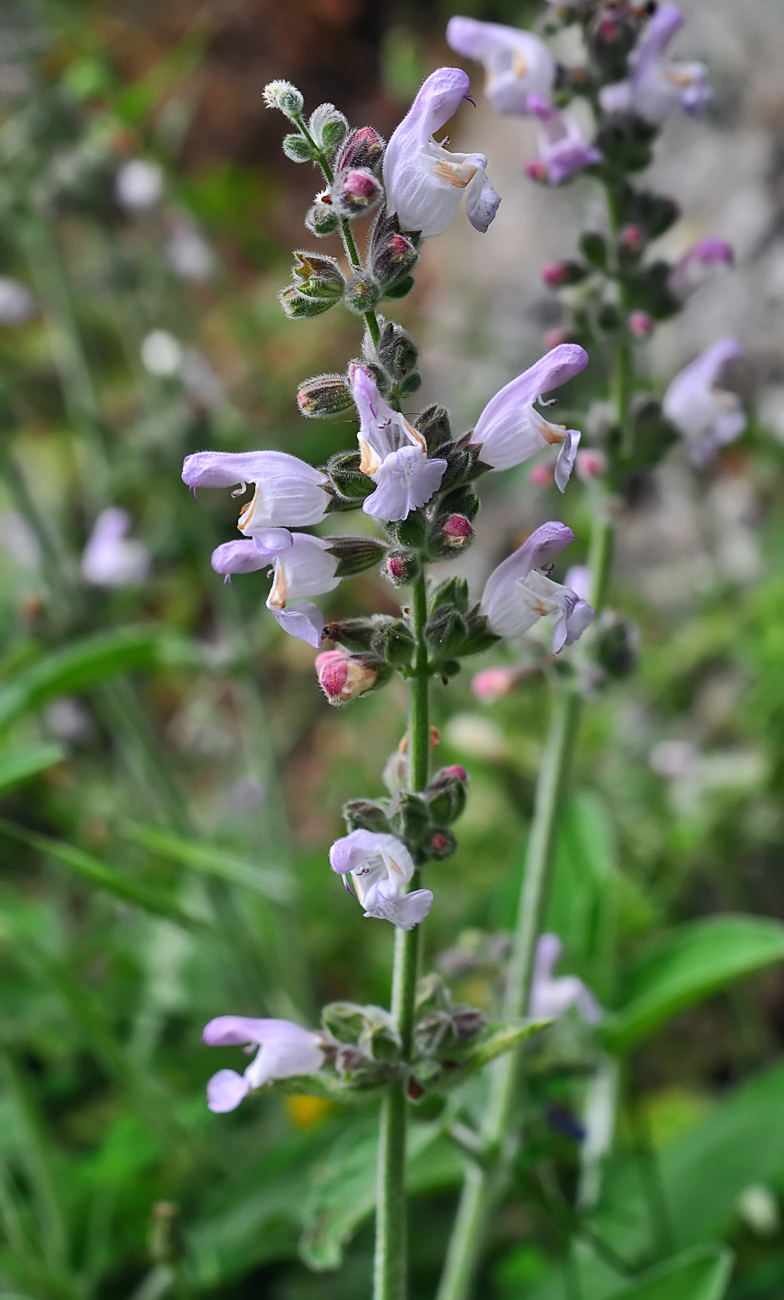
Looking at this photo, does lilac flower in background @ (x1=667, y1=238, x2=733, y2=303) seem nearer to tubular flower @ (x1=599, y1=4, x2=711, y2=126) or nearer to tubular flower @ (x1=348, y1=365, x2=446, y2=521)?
tubular flower @ (x1=599, y1=4, x2=711, y2=126)

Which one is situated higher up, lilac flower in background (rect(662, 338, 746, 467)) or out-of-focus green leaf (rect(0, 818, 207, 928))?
lilac flower in background (rect(662, 338, 746, 467))

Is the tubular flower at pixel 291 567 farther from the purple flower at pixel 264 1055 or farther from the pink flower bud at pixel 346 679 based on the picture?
the purple flower at pixel 264 1055

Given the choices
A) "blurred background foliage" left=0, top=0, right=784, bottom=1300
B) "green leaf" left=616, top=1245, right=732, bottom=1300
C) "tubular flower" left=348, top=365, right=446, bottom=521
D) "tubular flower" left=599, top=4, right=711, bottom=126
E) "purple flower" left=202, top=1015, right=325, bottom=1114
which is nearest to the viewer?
"tubular flower" left=348, top=365, right=446, bottom=521

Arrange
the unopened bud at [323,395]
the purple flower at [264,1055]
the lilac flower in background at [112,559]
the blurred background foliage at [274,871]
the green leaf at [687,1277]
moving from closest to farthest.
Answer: the unopened bud at [323,395] → the purple flower at [264,1055] → the green leaf at [687,1277] → the blurred background foliage at [274,871] → the lilac flower in background at [112,559]

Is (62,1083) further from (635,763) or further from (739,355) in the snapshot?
(739,355)

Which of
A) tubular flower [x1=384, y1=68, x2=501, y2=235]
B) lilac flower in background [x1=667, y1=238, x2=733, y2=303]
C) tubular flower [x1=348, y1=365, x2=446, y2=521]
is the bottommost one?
tubular flower [x1=348, y1=365, x2=446, y2=521]

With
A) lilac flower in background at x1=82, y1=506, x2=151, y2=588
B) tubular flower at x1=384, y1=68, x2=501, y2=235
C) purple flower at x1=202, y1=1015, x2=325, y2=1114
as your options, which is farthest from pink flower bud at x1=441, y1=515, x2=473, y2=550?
lilac flower in background at x1=82, y1=506, x2=151, y2=588

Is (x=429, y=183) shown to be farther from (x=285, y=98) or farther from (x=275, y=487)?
(x=275, y=487)

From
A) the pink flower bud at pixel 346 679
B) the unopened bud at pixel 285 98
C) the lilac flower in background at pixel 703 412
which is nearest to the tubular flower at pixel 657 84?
the lilac flower in background at pixel 703 412
